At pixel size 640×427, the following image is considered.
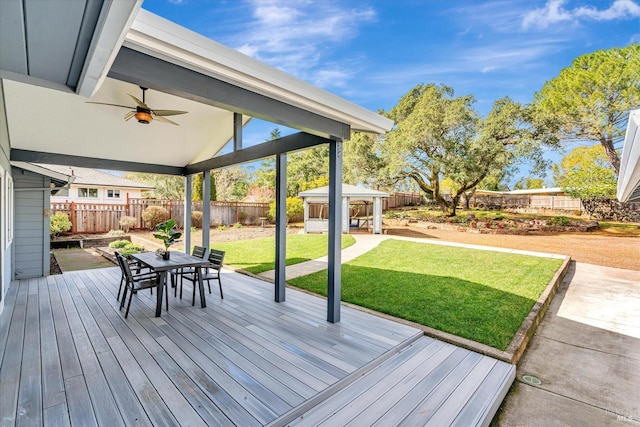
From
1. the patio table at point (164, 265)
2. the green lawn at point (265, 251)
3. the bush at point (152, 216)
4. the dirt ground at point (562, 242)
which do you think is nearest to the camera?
the patio table at point (164, 265)

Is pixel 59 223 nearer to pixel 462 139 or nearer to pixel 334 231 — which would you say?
pixel 334 231

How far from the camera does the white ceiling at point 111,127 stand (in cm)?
382

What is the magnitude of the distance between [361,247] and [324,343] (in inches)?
280

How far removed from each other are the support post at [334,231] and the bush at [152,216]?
11.6 metres

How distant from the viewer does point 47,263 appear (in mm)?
6055

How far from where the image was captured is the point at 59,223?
34.0ft

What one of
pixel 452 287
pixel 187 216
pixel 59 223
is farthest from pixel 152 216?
pixel 452 287

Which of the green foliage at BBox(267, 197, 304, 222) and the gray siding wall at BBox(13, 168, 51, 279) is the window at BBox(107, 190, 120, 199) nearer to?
the green foliage at BBox(267, 197, 304, 222)

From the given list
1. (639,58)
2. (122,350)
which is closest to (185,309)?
(122,350)

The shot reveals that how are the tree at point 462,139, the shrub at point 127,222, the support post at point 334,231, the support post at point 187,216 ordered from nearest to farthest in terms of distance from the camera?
the support post at point 334,231, the support post at point 187,216, the shrub at point 127,222, the tree at point 462,139

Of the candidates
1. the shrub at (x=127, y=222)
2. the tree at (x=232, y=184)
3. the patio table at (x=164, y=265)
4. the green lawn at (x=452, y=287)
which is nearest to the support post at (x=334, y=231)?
the green lawn at (x=452, y=287)

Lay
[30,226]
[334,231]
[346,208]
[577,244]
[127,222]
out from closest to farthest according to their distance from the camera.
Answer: [334,231]
[30,226]
[577,244]
[127,222]
[346,208]

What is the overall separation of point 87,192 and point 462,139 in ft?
68.0

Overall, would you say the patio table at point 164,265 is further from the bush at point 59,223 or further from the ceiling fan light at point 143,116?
the bush at point 59,223
